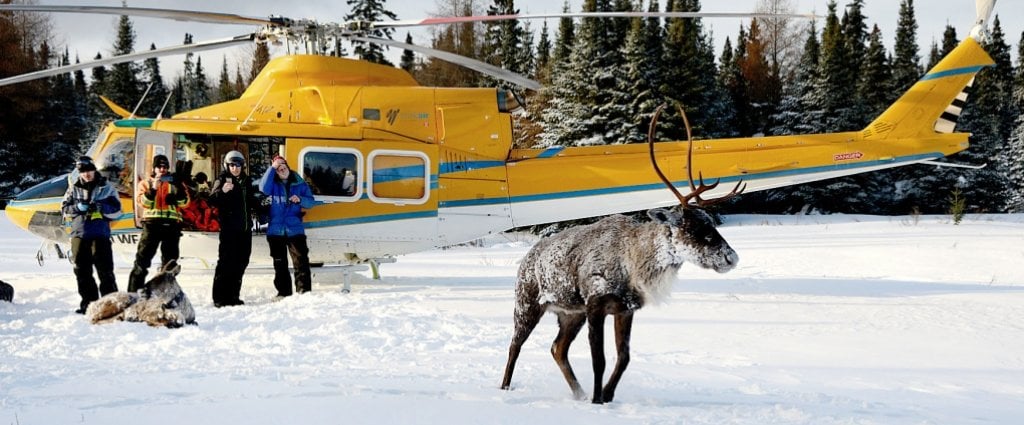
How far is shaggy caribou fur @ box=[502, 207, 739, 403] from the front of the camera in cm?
381

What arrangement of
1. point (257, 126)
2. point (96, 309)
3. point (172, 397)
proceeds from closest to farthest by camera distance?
point (172, 397) → point (96, 309) → point (257, 126)

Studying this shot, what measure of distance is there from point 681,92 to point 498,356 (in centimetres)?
2837

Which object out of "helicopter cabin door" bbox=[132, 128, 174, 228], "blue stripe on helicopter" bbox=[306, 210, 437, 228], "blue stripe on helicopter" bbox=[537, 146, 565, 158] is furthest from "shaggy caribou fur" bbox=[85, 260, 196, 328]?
"blue stripe on helicopter" bbox=[537, 146, 565, 158]

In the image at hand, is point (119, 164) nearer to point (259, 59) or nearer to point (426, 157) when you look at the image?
point (426, 157)

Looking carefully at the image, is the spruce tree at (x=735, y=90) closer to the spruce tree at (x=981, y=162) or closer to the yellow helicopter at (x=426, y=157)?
the spruce tree at (x=981, y=162)

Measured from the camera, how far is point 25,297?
8.18m

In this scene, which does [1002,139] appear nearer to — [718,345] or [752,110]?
[752,110]

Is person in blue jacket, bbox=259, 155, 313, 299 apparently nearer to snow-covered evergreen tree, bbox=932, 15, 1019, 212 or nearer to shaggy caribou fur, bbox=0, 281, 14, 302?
shaggy caribou fur, bbox=0, 281, 14, 302

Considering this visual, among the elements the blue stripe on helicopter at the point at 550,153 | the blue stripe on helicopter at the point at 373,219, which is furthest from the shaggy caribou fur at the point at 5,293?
the blue stripe on helicopter at the point at 550,153

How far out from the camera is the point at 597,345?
3.93 m

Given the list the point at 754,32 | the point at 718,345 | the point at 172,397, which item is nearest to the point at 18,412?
the point at 172,397

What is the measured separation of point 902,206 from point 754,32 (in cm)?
2302

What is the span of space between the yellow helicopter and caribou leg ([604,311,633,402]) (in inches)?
206

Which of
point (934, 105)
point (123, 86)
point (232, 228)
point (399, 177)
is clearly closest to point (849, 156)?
point (934, 105)
